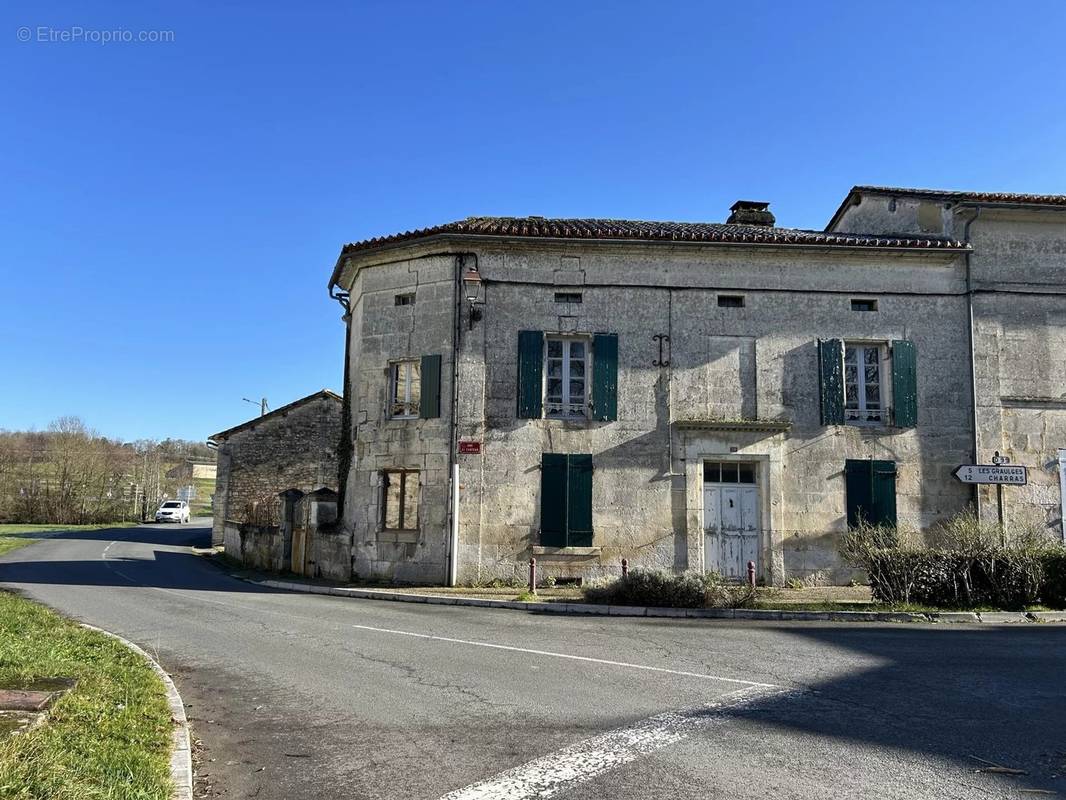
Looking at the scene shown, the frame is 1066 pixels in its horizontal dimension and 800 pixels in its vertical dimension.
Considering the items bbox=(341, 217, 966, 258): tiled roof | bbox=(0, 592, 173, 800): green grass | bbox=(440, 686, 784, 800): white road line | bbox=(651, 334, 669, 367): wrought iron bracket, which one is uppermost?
bbox=(341, 217, 966, 258): tiled roof

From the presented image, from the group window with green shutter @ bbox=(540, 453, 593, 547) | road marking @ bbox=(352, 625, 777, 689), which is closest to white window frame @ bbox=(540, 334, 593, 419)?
window with green shutter @ bbox=(540, 453, 593, 547)

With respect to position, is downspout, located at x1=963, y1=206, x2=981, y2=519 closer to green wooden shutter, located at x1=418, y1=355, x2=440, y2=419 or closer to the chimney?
the chimney

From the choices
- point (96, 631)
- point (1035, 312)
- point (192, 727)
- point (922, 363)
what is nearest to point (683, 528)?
point (922, 363)

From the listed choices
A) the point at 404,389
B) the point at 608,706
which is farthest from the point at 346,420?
the point at 608,706

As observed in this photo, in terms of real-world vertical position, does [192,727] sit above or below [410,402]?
below

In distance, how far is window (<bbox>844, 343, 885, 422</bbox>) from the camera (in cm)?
1669

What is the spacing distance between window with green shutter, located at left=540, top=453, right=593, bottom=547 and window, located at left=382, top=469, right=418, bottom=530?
293cm

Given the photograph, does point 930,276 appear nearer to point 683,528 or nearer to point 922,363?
point 922,363

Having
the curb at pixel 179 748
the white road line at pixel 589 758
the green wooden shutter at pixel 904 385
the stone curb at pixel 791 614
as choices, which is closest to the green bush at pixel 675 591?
the stone curb at pixel 791 614

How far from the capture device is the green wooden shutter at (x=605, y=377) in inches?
638

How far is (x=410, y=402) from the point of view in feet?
55.8

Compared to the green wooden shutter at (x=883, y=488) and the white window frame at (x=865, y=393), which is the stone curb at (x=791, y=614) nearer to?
the green wooden shutter at (x=883, y=488)

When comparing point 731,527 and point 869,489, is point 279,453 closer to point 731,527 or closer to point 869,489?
point 731,527

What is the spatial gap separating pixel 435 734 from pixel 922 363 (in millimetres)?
14710
